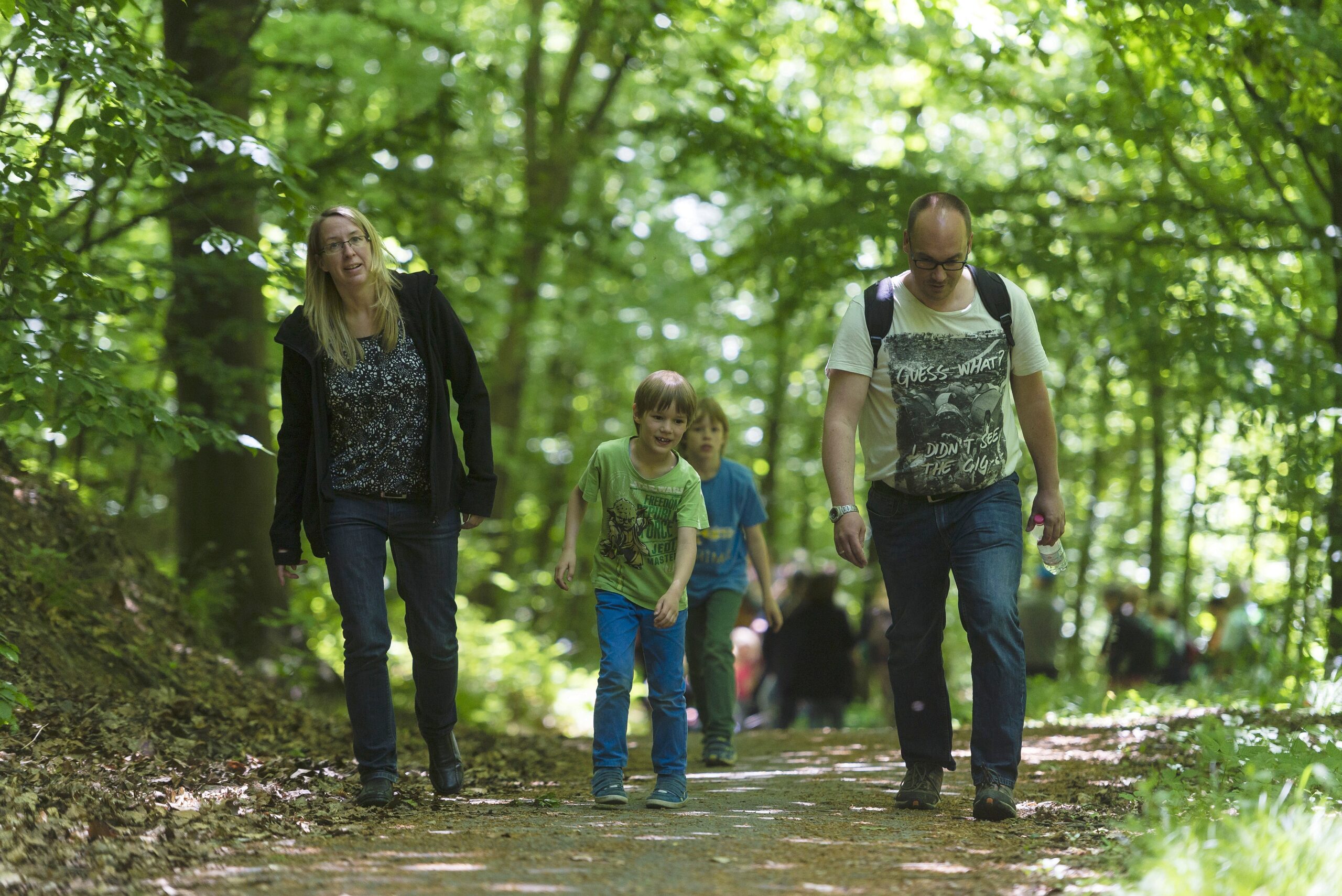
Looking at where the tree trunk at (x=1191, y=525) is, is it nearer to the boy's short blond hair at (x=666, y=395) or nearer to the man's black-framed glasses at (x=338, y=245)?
the boy's short blond hair at (x=666, y=395)

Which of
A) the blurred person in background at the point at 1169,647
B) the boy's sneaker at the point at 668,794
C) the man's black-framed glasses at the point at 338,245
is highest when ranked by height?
the man's black-framed glasses at the point at 338,245

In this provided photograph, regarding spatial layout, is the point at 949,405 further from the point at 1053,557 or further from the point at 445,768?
the point at 445,768

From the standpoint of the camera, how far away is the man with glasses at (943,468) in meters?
4.66

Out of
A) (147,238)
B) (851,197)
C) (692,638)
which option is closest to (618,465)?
(692,638)

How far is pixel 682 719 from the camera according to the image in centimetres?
513

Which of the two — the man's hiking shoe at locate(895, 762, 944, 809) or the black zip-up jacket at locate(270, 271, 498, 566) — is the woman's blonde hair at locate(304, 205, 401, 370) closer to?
the black zip-up jacket at locate(270, 271, 498, 566)

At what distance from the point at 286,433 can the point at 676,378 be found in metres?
1.62

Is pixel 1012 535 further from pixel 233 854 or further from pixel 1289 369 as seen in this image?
pixel 1289 369

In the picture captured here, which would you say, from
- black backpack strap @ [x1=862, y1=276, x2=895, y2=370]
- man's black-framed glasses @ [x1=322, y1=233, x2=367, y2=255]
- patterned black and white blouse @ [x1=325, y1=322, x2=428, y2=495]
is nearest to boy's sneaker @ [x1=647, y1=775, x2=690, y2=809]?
patterned black and white blouse @ [x1=325, y1=322, x2=428, y2=495]

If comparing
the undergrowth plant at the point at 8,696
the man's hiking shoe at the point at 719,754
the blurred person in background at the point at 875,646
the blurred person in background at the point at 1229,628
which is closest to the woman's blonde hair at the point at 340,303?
the undergrowth plant at the point at 8,696

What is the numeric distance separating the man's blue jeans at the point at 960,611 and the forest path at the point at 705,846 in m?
0.30

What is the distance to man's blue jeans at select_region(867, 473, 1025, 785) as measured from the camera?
465 cm

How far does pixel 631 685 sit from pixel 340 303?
1972mm

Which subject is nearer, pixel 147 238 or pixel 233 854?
pixel 233 854
